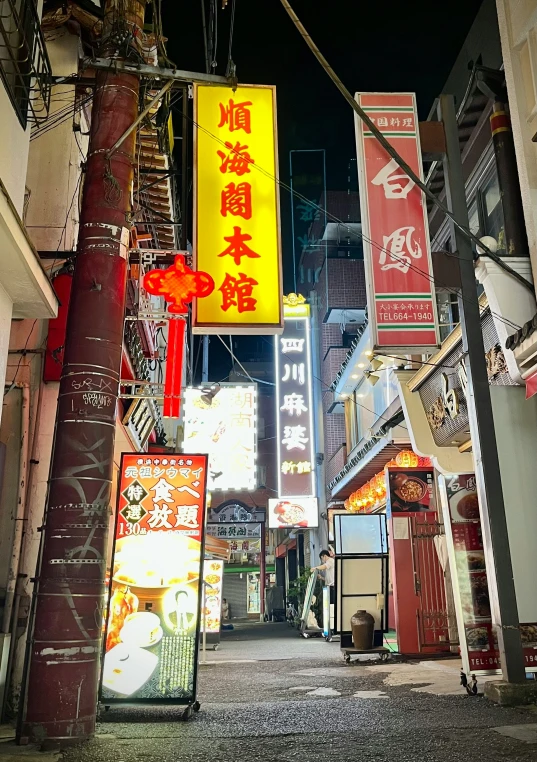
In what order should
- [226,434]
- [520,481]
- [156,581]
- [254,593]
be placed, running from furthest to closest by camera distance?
[254,593] < [226,434] < [520,481] < [156,581]

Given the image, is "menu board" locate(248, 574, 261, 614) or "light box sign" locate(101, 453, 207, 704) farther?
"menu board" locate(248, 574, 261, 614)

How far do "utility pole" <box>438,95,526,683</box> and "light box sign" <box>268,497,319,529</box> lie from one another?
1832 centimetres

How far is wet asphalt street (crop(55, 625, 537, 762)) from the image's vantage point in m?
5.00

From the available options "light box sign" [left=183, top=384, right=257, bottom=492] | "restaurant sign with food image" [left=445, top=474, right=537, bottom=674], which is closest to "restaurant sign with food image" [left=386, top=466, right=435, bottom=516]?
"restaurant sign with food image" [left=445, top=474, right=537, bottom=674]

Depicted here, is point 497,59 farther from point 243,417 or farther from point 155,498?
point 243,417

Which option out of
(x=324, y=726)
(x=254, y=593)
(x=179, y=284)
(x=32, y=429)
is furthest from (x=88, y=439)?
(x=254, y=593)

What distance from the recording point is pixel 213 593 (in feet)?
58.7

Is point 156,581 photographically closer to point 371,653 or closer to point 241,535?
point 371,653

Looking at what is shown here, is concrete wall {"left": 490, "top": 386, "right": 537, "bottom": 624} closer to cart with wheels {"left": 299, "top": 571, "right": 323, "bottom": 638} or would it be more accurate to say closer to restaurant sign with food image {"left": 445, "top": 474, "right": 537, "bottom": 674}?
restaurant sign with food image {"left": 445, "top": 474, "right": 537, "bottom": 674}

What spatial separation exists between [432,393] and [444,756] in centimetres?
766

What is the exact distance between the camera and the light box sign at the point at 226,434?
19.6m

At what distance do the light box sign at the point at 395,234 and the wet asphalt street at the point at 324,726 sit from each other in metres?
4.32

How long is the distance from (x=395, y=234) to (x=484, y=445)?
10.5ft

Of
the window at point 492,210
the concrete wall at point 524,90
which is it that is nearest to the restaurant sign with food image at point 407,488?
the window at point 492,210
